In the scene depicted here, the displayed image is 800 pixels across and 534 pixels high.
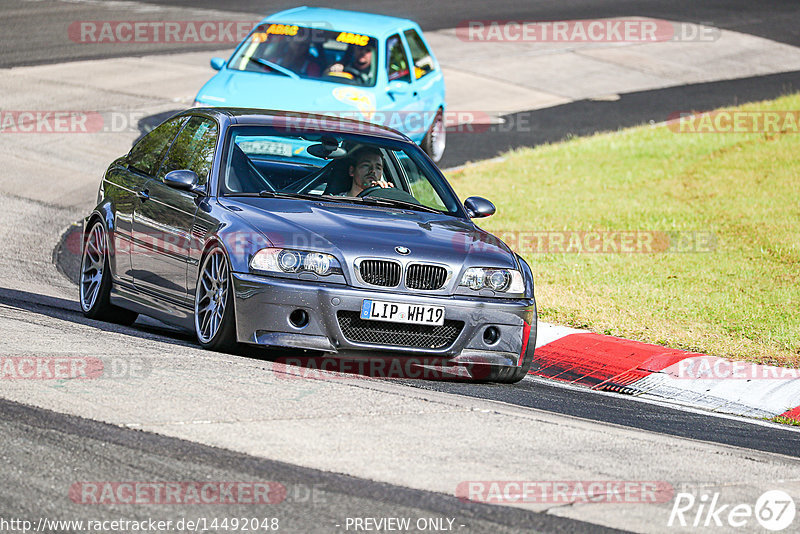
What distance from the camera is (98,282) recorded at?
9.48 m

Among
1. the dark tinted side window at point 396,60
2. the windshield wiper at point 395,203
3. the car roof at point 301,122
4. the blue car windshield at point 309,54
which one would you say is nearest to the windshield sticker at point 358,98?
the blue car windshield at point 309,54

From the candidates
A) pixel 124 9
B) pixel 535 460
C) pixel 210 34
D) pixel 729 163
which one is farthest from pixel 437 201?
pixel 124 9

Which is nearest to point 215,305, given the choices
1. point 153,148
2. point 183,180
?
point 183,180

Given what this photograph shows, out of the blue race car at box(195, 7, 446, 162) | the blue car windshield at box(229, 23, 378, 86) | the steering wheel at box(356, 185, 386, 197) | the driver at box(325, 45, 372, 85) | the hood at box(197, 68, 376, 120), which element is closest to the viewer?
the steering wheel at box(356, 185, 386, 197)

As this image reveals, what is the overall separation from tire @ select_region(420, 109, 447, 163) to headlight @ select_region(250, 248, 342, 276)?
9.92 m

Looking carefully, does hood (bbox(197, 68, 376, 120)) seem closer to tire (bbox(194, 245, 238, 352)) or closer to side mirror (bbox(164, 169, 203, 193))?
side mirror (bbox(164, 169, 203, 193))

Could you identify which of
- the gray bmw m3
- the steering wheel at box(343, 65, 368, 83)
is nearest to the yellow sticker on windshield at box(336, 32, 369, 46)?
the steering wheel at box(343, 65, 368, 83)

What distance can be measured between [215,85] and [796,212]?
23.0 ft

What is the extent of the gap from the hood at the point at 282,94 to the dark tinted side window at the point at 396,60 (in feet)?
3.19

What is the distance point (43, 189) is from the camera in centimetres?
1488

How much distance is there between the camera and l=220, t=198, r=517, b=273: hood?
773 cm

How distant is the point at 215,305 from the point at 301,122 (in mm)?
1785

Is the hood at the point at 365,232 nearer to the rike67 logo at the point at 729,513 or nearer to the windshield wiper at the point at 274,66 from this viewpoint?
the rike67 logo at the point at 729,513

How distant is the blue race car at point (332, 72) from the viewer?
14.9 metres
